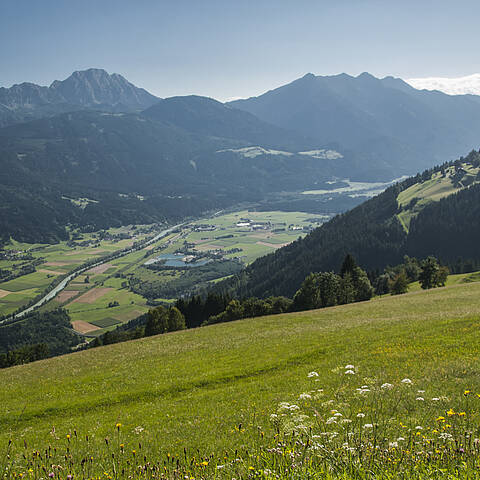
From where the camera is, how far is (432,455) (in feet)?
26.7

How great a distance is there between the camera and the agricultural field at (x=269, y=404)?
351 inches

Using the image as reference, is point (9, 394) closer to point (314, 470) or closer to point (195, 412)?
point (195, 412)

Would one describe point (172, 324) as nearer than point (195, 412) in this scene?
No

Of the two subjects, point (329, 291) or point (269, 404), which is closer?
point (269, 404)

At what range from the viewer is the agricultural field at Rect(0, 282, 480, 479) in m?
8.91

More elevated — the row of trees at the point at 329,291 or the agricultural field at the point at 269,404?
the agricultural field at the point at 269,404

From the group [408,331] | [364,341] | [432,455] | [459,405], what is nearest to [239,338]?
[364,341]

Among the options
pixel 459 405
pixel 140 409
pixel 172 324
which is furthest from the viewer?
pixel 172 324

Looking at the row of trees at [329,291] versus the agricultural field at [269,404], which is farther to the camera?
the row of trees at [329,291]

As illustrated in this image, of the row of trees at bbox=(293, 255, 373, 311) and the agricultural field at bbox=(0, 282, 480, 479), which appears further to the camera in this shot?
the row of trees at bbox=(293, 255, 373, 311)

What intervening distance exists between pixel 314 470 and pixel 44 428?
70.5 ft

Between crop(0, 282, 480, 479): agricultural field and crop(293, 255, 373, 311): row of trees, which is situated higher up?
crop(0, 282, 480, 479): agricultural field

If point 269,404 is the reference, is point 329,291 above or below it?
below

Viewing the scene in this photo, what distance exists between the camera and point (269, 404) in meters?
18.4
